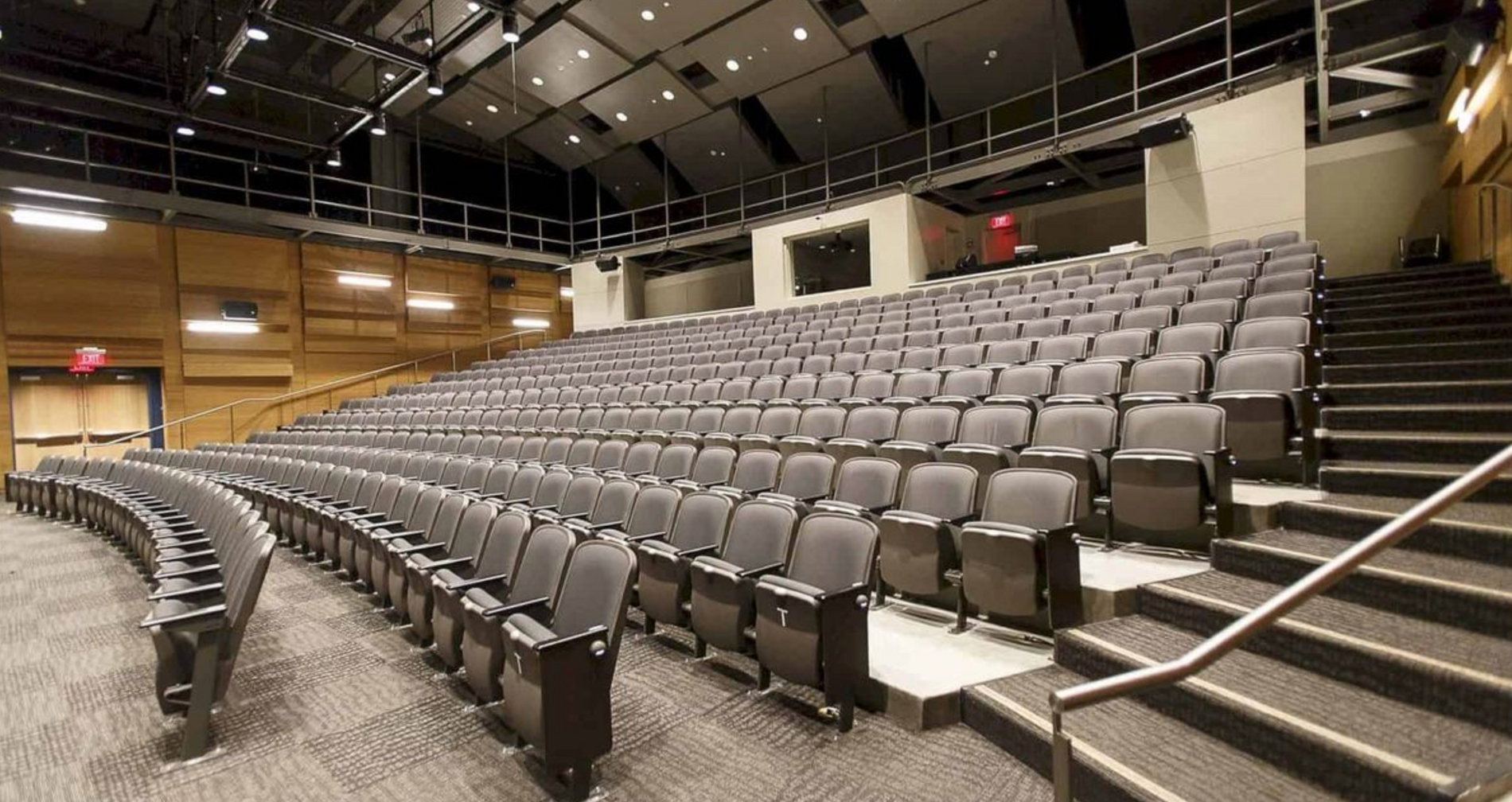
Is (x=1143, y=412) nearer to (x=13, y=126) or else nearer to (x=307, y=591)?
(x=307, y=591)

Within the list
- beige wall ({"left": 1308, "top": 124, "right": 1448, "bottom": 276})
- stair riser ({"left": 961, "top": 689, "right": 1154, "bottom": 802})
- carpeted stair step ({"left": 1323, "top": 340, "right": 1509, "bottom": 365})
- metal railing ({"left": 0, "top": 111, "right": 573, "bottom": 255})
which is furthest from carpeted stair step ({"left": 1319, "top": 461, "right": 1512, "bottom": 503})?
metal railing ({"left": 0, "top": 111, "right": 573, "bottom": 255})

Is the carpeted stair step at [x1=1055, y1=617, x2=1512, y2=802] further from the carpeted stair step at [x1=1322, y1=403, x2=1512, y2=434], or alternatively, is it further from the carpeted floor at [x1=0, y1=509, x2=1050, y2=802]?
the carpeted stair step at [x1=1322, y1=403, x2=1512, y2=434]

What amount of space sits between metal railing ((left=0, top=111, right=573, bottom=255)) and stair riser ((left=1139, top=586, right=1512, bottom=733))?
28.7ft

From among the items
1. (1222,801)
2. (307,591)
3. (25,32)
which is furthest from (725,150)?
(1222,801)

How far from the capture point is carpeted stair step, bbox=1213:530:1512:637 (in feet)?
4.48

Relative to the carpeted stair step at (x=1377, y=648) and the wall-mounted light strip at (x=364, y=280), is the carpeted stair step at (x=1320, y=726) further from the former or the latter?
the wall-mounted light strip at (x=364, y=280)

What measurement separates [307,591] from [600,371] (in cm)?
428

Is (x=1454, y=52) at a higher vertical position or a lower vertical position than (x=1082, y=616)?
higher

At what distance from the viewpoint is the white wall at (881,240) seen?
7.61m

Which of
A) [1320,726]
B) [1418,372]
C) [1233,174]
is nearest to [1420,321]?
[1418,372]

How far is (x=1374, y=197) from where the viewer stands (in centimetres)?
601

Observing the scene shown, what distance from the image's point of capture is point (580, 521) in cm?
242

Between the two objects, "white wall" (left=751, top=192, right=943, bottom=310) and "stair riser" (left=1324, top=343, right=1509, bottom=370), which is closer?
"stair riser" (left=1324, top=343, right=1509, bottom=370)

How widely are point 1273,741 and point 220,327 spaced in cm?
976
